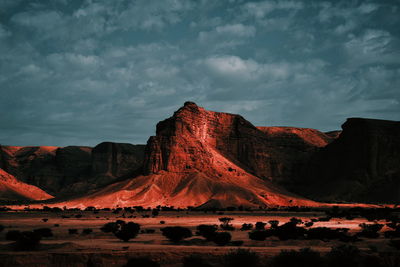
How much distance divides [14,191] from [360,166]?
10919cm

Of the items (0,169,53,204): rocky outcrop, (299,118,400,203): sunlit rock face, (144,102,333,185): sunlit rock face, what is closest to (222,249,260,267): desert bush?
(144,102,333,185): sunlit rock face

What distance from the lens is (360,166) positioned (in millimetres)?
137375

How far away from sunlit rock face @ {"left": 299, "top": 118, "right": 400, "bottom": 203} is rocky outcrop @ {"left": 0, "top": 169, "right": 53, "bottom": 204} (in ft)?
300

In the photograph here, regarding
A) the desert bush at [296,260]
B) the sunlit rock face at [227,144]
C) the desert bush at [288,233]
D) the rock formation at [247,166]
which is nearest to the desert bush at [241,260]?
the desert bush at [296,260]

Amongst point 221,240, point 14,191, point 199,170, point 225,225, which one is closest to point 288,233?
point 221,240

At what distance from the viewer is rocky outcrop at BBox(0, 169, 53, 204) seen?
469 ft

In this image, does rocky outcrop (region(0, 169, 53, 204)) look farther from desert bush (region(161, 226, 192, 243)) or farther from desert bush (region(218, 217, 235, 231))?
desert bush (region(161, 226, 192, 243))

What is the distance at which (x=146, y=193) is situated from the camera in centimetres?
11500

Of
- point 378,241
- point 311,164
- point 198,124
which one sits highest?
point 198,124

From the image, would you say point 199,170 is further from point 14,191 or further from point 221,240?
point 221,240

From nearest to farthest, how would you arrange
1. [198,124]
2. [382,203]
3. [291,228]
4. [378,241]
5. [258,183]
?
[378,241] → [291,228] → [382,203] → [258,183] → [198,124]

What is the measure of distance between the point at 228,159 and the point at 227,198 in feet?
110

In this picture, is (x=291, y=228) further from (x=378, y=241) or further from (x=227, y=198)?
(x=227, y=198)

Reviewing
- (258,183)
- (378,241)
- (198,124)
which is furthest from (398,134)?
(378,241)
